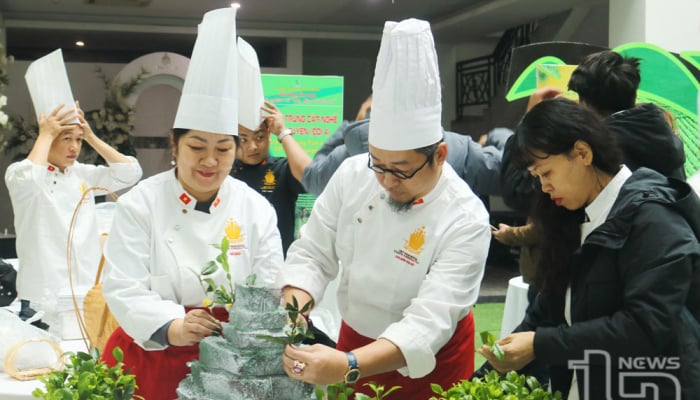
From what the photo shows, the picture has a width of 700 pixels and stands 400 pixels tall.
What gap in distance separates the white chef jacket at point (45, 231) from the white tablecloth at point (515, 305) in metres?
1.83

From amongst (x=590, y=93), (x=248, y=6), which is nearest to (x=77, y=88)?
(x=248, y=6)

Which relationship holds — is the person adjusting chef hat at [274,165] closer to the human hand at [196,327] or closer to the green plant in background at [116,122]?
the human hand at [196,327]

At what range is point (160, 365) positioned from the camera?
1.63 meters

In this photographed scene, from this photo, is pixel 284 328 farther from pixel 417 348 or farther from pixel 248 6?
pixel 248 6

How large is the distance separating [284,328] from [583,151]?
0.60 meters

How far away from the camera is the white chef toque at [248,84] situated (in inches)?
82.8

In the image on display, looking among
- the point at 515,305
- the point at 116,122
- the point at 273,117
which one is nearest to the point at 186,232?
the point at 273,117

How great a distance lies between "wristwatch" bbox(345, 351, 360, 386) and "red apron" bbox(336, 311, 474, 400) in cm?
33

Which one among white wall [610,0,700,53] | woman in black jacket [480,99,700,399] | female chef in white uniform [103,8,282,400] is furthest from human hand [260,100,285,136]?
white wall [610,0,700,53]

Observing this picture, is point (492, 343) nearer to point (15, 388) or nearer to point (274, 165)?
point (15, 388)

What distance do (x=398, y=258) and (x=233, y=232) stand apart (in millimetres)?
359

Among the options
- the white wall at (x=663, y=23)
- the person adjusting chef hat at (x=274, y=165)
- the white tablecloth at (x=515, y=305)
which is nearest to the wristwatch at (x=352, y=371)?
the person adjusting chef hat at (x=274, y=165)

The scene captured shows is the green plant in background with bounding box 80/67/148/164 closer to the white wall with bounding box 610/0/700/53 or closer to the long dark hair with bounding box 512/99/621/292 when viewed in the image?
the white wall with bounding box 610/0/700/53

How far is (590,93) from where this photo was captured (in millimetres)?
2033
